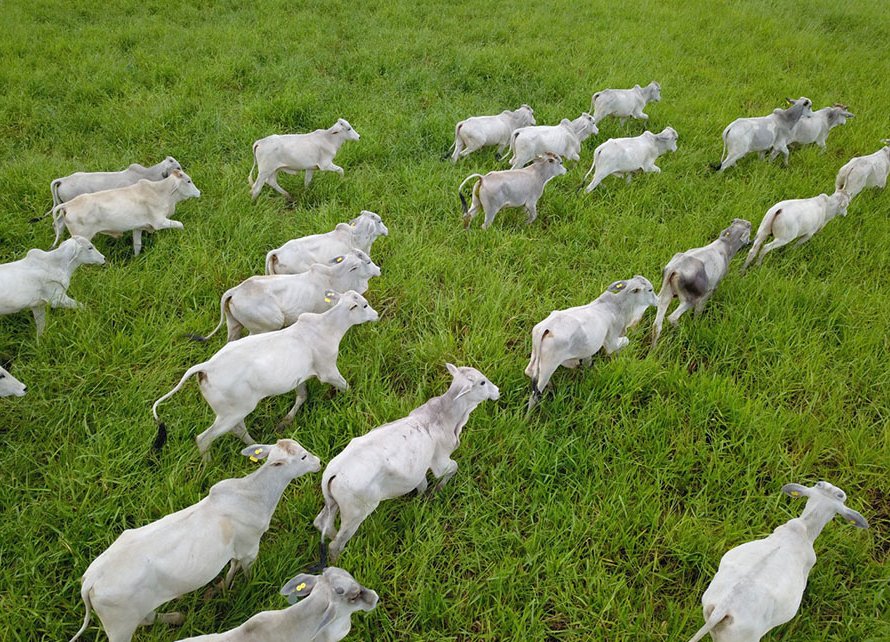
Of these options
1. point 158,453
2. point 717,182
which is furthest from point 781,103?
point 158,453

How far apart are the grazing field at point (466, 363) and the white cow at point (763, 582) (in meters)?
0.35

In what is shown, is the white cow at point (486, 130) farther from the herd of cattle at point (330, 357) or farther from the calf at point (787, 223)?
the calf at point (787, 223)

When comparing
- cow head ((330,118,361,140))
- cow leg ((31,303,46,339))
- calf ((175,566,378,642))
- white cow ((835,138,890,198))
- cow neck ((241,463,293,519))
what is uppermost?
cow head ((330,118,361,140))

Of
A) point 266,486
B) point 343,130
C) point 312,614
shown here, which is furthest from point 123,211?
point 312,614

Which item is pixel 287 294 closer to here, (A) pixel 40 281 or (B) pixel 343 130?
(A) pixel 40 281

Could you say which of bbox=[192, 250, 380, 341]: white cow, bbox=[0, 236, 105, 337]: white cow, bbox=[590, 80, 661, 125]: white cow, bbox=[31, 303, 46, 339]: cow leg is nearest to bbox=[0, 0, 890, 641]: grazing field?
bbox=[31, 303, 46, 339]: cow leg

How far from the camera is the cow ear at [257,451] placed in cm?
334

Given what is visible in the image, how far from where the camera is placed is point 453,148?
310 inches

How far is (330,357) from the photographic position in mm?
4277

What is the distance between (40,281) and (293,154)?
9.36 ft

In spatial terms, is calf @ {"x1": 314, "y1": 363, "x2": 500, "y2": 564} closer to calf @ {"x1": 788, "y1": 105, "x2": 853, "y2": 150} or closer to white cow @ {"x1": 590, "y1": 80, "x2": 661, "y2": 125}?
white cow @ {"x1": 590, "y1": 80, "x2": 661, "y2": 125}

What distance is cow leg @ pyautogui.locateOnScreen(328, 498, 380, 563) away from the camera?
10.8ft

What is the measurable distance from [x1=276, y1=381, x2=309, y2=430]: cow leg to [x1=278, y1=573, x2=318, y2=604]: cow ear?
1517 millimetres

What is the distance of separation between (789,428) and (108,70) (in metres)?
9.86
